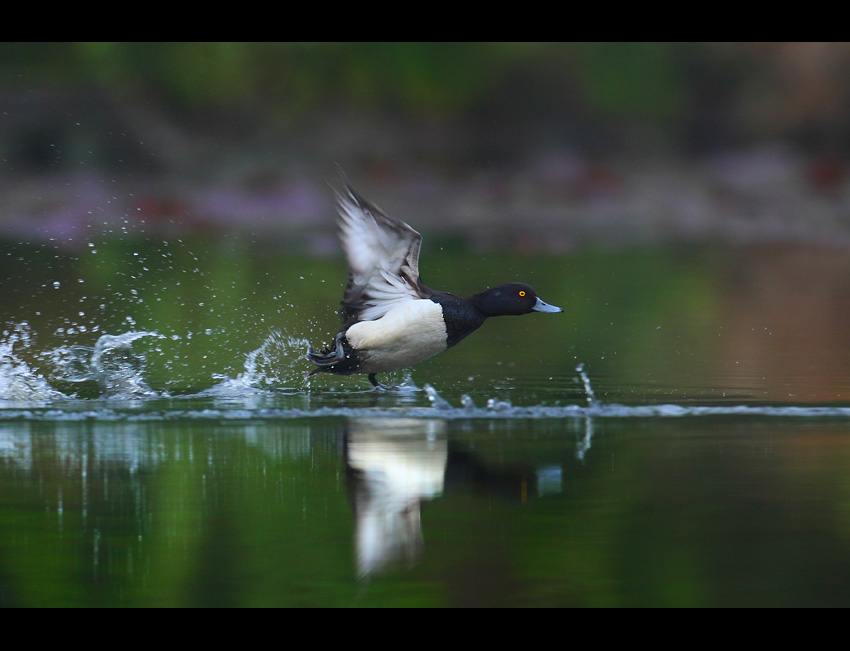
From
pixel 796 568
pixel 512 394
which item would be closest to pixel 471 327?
pixel 512 394

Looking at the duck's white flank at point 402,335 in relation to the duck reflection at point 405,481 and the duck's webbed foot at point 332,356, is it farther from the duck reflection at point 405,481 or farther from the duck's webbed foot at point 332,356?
the duck reflection at point 405,481

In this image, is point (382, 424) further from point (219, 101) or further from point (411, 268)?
point (219, 101)

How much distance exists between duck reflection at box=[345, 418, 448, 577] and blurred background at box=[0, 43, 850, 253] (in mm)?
15757

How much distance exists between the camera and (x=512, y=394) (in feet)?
27.0

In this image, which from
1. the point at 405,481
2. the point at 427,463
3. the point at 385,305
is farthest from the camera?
the point at 385,305

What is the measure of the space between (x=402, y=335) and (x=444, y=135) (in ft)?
66.5

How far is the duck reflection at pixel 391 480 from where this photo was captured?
198 inches

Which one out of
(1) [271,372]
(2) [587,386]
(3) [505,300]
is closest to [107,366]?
(1) [271,372]

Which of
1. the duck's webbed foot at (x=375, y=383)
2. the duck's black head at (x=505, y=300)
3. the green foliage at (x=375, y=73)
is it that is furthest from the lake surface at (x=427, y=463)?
the green foliage at (x=375, y=73)

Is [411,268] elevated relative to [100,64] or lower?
lower

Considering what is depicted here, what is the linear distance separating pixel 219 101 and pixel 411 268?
20.5 metres

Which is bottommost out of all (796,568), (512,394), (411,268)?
(796,568)

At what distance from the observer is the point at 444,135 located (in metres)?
28.0

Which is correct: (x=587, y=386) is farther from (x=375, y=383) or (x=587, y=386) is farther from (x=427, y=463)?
(x=427, y=463)
